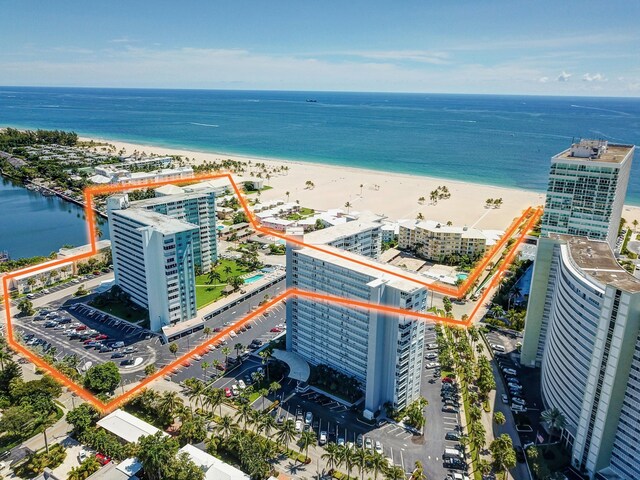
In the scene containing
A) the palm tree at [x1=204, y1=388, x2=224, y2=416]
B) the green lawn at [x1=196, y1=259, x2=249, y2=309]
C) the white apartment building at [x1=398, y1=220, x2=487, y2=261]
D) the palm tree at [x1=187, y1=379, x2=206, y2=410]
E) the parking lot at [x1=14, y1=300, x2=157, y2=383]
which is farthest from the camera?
the white apartment building at [x1=398, y1=220, x2=487, y2=261]

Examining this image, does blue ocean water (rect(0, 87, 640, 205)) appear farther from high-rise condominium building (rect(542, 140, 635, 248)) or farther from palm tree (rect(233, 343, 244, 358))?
palm tree (rect(233, 343, 244, 358))

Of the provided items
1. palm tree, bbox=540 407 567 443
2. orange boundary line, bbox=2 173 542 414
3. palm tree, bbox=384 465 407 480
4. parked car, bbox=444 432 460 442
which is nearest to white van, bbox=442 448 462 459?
parked car, bbox=444 432 460 442

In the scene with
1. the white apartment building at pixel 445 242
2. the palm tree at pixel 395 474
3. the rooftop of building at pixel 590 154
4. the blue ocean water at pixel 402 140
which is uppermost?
the rooftop of building at pixel 590 154

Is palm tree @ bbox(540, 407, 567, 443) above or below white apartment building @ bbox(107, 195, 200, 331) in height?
below

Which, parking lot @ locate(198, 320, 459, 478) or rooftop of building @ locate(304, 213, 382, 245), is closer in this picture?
parking lot @ locate(198, 320, 459, 478)

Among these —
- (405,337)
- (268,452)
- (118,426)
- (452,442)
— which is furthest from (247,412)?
(452,442)

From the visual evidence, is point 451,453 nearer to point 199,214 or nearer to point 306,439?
point 306,439

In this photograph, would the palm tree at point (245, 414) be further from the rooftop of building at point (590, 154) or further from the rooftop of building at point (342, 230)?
the rooftop of building at point (590, 154)

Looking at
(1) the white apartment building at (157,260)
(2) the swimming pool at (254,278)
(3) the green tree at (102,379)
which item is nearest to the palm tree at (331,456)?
(3) the green tree at (102,379)
